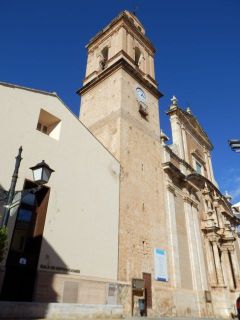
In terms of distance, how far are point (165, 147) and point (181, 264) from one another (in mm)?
7913

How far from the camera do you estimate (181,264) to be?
17.0 meters

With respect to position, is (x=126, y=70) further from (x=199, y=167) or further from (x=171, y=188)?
(x=199, y=167)

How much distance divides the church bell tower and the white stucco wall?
130 centimetres

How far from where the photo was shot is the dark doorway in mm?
9330

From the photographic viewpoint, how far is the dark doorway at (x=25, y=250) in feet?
30.6

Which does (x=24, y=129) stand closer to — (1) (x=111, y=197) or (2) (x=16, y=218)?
(2) (x=16, y=218)

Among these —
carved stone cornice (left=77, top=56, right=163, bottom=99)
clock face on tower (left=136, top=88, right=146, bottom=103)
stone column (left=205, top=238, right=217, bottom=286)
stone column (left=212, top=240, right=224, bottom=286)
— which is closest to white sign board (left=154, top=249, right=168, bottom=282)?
stone column (left=205, top=238, right=217, bottom=286)

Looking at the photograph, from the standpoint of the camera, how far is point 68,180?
12203 millimetres

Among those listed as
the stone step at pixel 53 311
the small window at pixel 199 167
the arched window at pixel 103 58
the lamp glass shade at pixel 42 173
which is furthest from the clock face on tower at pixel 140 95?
the lamp glass shade at pixel 42 173

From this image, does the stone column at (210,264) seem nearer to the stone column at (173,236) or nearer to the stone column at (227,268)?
the stone column at (227,268)

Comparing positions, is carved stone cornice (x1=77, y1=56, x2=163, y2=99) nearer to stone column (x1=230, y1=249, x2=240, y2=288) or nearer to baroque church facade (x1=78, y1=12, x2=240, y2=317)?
baroque church facade (x1=78, y1=12, x2=240, y2=317)

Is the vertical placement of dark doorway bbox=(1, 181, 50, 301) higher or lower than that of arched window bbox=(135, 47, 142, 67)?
lower

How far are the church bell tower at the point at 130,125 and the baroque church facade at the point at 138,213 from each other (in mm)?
72

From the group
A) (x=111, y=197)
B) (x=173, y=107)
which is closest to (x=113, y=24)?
(x=173, y=107)
